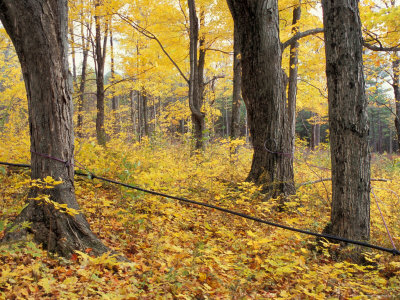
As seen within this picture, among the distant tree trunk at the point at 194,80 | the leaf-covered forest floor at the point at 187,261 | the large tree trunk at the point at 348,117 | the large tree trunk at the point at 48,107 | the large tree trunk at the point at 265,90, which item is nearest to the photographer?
the leaf-covered forest floor at the point at 187,261

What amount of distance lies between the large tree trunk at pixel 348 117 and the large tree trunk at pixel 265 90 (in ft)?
5.94

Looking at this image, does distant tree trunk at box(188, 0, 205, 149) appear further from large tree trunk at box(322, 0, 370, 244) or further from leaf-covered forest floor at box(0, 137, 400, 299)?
large tree trunk at box(322, 0, 370, 244)

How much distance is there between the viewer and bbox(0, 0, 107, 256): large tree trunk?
7.52 ft

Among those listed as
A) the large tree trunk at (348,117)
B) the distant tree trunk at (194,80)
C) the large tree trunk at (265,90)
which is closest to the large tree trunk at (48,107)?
the large tree trunk at (348,117)

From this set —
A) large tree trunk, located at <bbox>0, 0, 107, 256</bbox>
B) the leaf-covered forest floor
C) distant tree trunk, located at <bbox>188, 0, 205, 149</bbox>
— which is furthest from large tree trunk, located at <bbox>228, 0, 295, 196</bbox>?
large tree trunk, located at <bbox>0, 0, 107, 256</bbox>

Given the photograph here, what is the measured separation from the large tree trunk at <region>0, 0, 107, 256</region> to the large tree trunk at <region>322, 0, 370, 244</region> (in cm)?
267

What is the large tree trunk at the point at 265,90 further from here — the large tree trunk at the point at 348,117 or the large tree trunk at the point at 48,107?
the large tree trunk at the point at 48,107

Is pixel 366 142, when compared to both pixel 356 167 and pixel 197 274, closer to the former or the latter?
pixel 356 167

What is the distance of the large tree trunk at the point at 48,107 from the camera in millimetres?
2291

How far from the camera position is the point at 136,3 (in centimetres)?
748

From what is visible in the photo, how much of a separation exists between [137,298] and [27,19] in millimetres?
2609

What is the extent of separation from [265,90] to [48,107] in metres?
3.57

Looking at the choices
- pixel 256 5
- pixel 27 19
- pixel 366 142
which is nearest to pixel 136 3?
pixel 256 5

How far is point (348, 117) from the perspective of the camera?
2.65 metres
